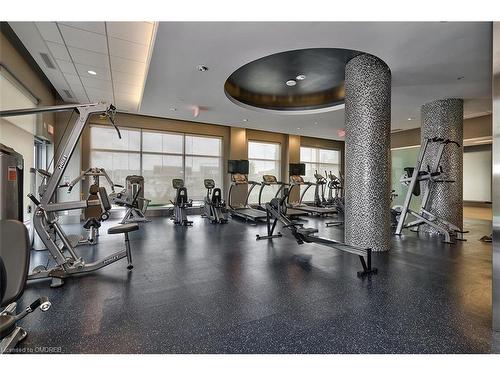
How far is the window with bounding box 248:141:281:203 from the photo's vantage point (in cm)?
1004

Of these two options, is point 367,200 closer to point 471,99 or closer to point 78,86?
point 471,99

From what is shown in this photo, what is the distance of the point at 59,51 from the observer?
3.98 metres

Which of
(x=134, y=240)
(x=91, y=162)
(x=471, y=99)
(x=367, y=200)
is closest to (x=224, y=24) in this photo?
(x=367, y=200)

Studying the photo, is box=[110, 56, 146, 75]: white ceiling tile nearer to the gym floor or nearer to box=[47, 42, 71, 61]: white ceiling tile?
box=[47, 42, 71, 61]: white ceiling tile

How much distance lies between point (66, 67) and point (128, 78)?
104cm

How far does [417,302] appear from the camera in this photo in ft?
7.67

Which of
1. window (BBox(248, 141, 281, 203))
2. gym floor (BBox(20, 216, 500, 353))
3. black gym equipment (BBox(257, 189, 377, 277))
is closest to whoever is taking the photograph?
gym floor (BBox(20, 216, 500, 353))

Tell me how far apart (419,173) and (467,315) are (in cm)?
378

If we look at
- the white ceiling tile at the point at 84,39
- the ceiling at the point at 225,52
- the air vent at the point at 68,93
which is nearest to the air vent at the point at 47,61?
the ceiling at the point at 225,52

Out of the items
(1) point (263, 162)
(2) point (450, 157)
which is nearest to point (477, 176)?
(2) point (450, 157)

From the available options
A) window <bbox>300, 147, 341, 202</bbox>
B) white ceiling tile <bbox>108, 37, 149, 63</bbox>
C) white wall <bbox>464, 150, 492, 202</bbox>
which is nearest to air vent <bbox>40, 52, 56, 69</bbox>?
white ceiling tile <bbox>108, 37, 149, 63</bbox>

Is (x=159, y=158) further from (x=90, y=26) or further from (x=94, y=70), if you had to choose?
(x=90, y=26)

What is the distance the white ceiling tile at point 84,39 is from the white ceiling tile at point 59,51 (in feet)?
0.65

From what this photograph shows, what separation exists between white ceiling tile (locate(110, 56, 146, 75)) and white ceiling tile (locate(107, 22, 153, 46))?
2.46 feet
